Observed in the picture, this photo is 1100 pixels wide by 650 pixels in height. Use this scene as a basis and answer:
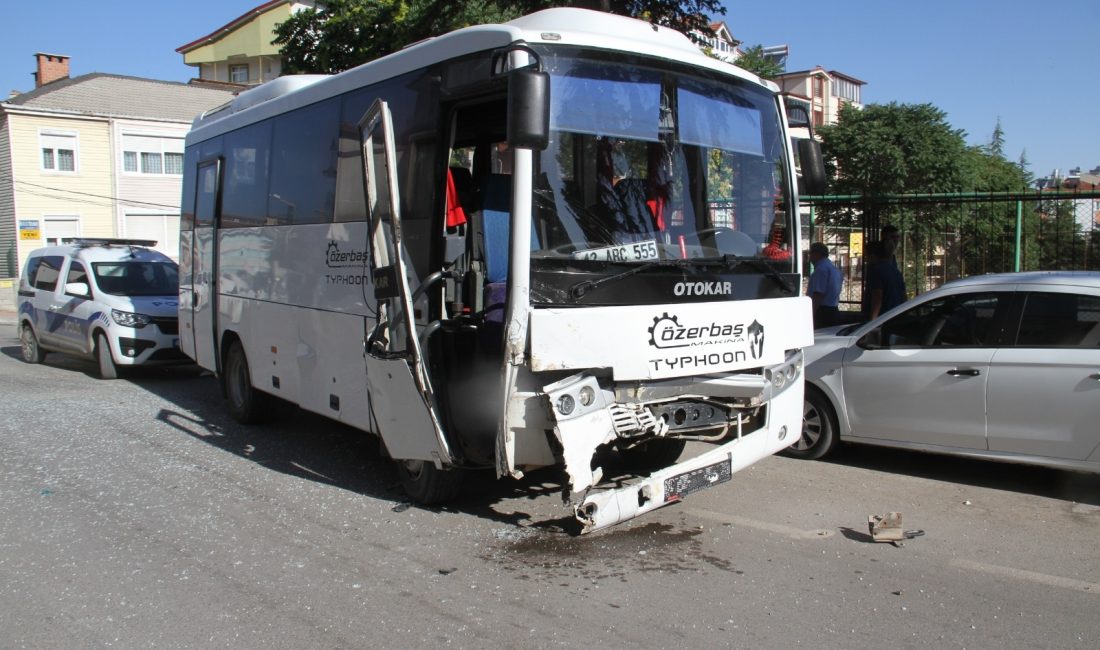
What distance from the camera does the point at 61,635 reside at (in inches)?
172

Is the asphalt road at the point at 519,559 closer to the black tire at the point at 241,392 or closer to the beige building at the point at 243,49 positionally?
the black tire at the point at 241,392

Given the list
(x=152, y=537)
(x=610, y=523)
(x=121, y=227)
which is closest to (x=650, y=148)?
(x=610, y=523)

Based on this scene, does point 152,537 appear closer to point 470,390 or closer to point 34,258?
point 470,390

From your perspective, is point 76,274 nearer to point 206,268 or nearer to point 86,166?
point 206,268

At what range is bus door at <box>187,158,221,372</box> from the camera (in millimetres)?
9672

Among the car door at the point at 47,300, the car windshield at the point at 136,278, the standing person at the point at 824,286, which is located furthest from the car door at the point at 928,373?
the car door at the point at 47,300

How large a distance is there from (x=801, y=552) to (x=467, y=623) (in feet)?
7.37

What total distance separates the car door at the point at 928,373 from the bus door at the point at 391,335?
3733 millimetres

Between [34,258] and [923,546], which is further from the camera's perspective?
[34,258]

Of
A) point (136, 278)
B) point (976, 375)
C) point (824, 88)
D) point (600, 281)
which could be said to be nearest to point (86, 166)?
point (136, 278)

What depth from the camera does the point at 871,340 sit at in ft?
24.5

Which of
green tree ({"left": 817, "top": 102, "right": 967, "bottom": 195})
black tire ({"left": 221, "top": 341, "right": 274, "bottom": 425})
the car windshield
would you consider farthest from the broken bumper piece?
green tree ({"left": 817, "top": 102, "right": 967, "bottom": 195})

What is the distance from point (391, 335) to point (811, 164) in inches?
137

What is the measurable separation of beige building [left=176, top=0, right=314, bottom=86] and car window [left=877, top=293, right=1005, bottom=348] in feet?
176
